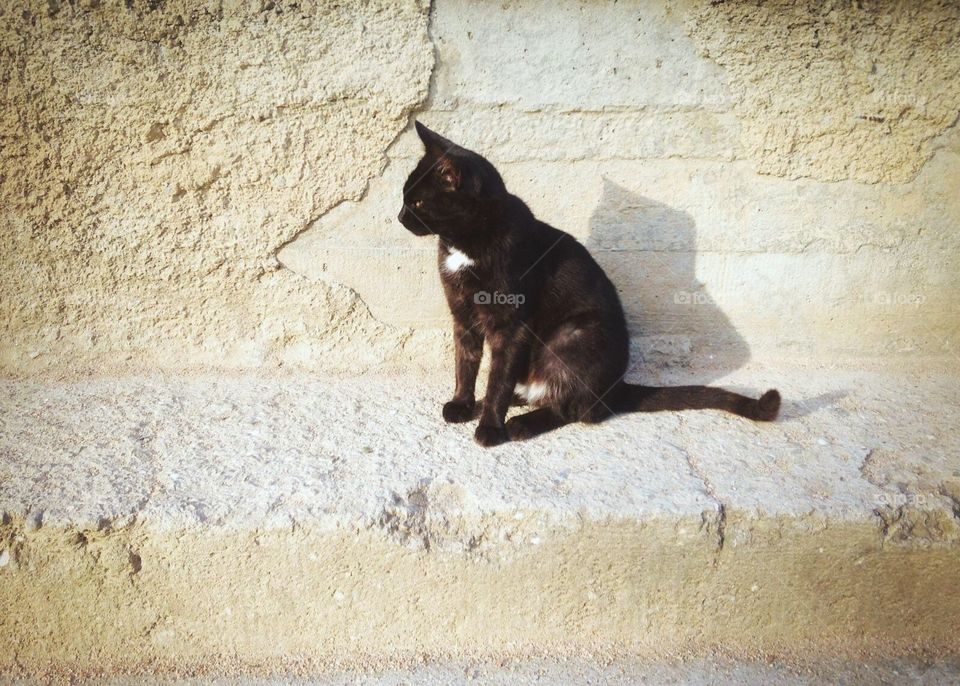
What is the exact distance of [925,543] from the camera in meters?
1.82

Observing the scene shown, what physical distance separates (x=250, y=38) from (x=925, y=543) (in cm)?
276

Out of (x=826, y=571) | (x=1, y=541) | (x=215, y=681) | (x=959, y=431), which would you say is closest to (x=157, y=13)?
(x=1, y=541)

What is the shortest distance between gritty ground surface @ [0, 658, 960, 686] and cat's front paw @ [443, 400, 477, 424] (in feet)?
2.66

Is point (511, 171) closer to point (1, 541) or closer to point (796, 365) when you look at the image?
point (796, 365)

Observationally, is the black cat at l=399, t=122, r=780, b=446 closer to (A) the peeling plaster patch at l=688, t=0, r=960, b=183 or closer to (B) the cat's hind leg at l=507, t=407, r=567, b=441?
(B) the cat's hind leg at l=507, t=407, r=567, b=441

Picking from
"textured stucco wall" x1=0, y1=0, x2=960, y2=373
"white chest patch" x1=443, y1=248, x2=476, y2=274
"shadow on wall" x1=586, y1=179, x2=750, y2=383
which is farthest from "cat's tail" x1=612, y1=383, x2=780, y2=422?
"white chest patch" x1=443, y1=248, x2=476, y2=274

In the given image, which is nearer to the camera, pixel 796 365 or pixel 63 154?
pixel 63 154

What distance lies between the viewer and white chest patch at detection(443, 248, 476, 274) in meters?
2.19

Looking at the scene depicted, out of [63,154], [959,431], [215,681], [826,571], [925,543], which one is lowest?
[215,681]

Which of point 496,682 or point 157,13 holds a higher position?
point 157,13

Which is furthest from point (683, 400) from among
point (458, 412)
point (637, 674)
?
point (637, 674)

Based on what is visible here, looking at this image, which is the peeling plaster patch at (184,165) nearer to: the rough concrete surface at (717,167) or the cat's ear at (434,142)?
the rough concrete surface at (717,167)

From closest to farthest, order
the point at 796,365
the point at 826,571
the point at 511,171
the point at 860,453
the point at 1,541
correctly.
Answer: the point at 1,541, the point at 826,571, the point at 860,453, the point at 511,171, the point at 796,365

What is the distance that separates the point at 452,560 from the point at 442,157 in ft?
3.99
